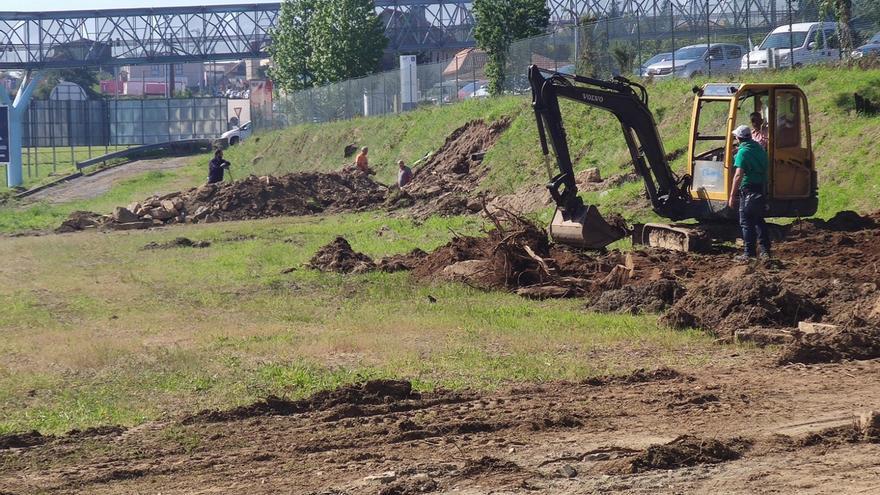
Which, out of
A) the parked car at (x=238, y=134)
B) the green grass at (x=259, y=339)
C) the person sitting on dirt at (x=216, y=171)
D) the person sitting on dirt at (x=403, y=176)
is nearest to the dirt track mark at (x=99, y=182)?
the parked car at (x=238, y=134)

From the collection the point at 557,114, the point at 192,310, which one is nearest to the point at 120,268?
the point at 192,310

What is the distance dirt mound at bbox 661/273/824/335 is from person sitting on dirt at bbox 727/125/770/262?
3.47 meters

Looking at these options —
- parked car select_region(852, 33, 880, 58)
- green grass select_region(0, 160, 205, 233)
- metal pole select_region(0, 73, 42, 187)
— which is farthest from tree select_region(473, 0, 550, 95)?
metal pole select_region(0, 73, 42, 187)

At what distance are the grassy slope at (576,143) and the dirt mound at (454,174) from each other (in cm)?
70

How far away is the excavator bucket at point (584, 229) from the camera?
1975 cm

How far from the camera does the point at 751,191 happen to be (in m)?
17.3

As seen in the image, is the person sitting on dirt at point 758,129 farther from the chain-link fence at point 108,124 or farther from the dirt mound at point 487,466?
the chain-link fence at point 108,124

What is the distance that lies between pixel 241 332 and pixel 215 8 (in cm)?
7825

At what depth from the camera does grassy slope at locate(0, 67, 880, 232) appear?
2383cm

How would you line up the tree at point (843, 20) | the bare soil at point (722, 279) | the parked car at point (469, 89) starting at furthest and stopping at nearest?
the parked car at point (469, 89) < the tree at point (843, 20) < the bare soil at point (722, 279)

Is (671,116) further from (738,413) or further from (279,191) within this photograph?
(738,413)

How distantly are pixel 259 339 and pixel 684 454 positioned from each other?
22.8 feet

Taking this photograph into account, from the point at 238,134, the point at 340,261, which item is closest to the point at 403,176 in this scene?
the point at 340,261

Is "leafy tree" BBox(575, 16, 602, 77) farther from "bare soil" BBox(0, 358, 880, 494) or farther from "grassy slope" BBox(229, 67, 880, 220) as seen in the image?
"bare soil" BBox(0, 358, 880, 494)
